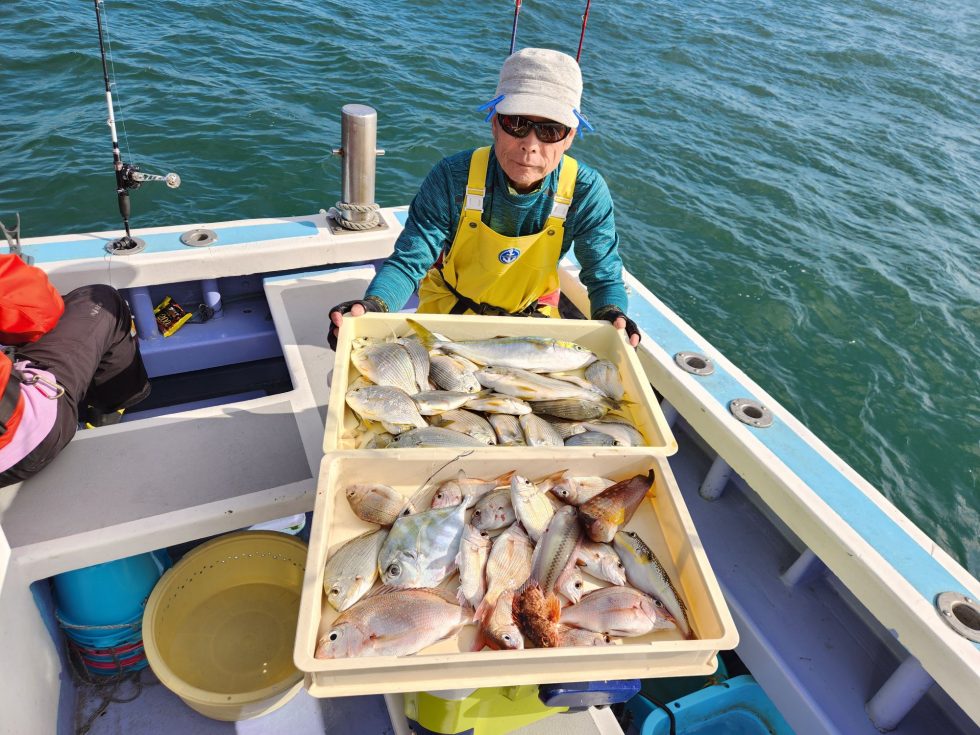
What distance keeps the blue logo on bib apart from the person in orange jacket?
1881mm

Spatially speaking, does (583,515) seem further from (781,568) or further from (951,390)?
(951,390)

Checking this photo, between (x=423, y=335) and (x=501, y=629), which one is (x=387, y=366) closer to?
(x=423, y=335)

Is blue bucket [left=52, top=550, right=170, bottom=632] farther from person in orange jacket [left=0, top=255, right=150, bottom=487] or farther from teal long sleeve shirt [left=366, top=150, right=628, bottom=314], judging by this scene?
teal long sleeve shirt [left=366, top=150, right=628, bottom=314]

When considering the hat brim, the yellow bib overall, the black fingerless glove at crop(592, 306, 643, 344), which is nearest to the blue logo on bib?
the yellow bib overall

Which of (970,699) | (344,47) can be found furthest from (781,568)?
(344,47)

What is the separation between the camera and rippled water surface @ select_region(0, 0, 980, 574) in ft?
20.2

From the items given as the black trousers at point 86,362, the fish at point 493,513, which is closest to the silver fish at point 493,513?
the fish at point 493,513

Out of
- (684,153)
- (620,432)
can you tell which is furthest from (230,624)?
(684,153)

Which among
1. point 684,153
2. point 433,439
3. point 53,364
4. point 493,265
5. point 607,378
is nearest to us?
point 433,439

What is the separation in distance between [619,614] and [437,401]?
0.88 meters

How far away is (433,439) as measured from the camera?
192cm

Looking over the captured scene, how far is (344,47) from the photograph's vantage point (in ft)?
33.9

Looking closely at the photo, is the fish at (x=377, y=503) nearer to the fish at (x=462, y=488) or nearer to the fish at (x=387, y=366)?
the fish at (x=462, y=488)

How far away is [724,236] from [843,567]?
6.19 metres
